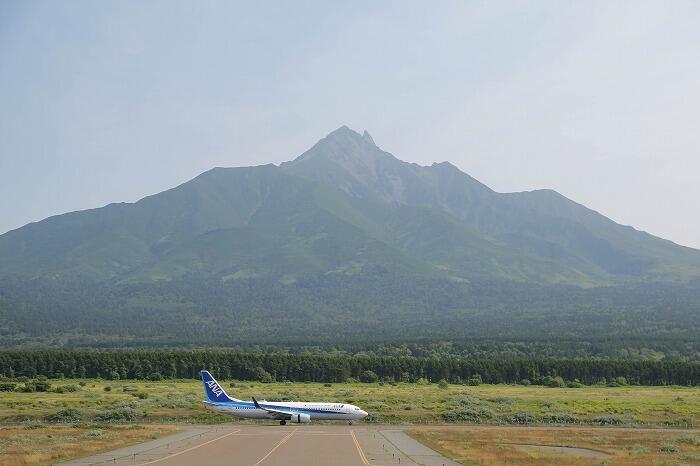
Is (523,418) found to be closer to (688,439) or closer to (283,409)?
(688,439)

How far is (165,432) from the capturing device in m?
62.7

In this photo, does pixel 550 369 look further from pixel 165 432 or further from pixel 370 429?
pixel 165 432

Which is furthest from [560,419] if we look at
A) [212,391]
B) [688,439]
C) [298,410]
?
[212,391]

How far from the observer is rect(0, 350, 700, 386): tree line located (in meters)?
128

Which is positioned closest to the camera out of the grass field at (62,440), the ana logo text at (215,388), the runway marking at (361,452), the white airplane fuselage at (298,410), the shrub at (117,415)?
the runway marking at (361,452)

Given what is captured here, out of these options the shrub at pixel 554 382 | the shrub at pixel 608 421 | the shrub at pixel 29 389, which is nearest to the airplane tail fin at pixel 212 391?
the shrub at pixel 29 389

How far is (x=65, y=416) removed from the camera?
72.4m

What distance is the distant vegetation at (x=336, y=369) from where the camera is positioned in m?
128

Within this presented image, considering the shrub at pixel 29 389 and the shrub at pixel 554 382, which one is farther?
the shrub at pixel 554 382

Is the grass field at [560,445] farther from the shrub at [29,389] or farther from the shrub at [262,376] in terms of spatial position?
the shrub at [262,376]

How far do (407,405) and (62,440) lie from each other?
4276cm

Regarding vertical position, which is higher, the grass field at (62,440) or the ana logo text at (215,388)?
the ana logo text at (215,388)

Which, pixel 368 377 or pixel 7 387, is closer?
pixel 7 387

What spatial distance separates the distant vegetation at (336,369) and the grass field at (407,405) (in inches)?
679
